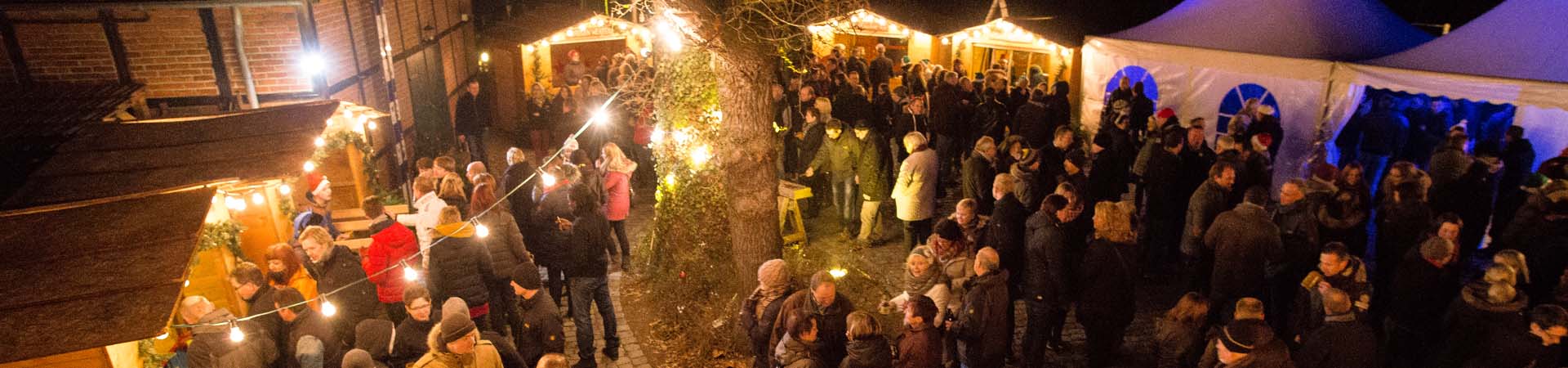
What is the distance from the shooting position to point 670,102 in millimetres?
7570

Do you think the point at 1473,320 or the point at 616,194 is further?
the point at 616,194

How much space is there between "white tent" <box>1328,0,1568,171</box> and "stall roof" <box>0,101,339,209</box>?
34.8 feet

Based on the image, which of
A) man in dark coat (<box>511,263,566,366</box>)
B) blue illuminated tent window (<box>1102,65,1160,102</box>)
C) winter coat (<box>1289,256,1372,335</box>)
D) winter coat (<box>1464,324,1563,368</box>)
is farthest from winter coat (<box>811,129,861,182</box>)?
blue illuminated tent window (<box>1102,65,1160,102</box>)

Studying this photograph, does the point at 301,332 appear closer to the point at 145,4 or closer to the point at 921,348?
the point at 145,4

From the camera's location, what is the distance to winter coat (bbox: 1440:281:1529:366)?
15.7 ft

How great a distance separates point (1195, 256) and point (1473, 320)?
2.32 m

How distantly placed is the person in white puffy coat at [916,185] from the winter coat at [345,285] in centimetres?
474

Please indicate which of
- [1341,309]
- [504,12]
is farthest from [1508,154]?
[504,12]

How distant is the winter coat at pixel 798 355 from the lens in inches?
180

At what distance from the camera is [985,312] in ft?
17.2

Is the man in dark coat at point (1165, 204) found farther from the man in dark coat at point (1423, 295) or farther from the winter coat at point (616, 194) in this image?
the winter coat at point (616, 194)

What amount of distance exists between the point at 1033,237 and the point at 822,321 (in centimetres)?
184

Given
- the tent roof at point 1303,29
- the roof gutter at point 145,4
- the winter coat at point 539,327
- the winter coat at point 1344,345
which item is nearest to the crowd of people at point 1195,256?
the winter coat at point 1344,345

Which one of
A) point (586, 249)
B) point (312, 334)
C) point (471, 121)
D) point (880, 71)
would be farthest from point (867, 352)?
point (880, 71)
